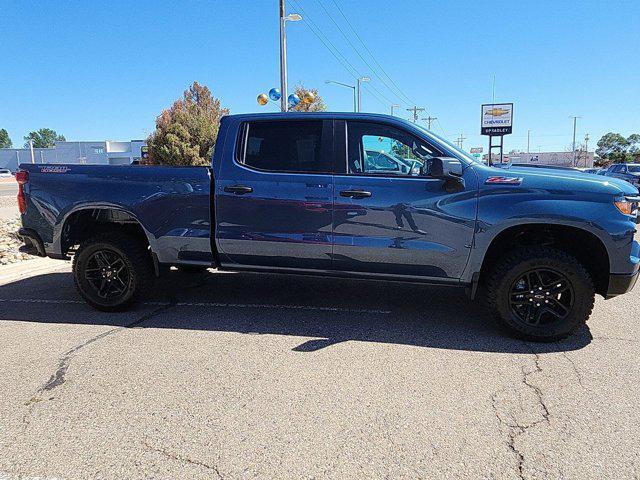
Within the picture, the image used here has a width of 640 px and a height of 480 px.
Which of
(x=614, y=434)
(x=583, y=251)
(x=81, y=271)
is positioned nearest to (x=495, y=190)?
(x=583, y=251)

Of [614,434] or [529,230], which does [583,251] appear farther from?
[614,434]

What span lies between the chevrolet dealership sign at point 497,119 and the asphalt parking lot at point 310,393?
104ft

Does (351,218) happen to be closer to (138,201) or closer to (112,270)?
(138,201)

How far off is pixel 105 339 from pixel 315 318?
80.3 inches

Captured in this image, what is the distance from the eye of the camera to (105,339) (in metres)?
4.47

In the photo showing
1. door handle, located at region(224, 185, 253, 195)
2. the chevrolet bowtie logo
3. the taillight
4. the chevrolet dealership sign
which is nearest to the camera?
door handle, located at region(224, 185, 253, 195)

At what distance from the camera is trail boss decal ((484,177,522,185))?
4.22 m

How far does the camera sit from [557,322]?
4332mm

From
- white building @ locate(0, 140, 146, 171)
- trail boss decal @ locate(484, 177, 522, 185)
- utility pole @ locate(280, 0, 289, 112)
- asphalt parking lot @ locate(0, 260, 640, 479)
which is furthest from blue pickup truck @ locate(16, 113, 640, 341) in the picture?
white building @ locate(0, 140, 146, 171)

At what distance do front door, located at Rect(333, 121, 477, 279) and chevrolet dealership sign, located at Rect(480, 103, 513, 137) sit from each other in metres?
32.7

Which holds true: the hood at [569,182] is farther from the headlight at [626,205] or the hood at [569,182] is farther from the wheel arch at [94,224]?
the wheel arch at [94,224]

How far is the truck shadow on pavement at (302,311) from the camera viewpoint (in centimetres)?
448

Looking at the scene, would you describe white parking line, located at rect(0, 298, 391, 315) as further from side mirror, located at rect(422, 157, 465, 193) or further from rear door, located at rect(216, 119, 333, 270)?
side mirror, located at rect(422, 157, 465, 193)

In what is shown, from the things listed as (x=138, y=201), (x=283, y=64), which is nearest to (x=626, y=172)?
(x=283, y=64)
